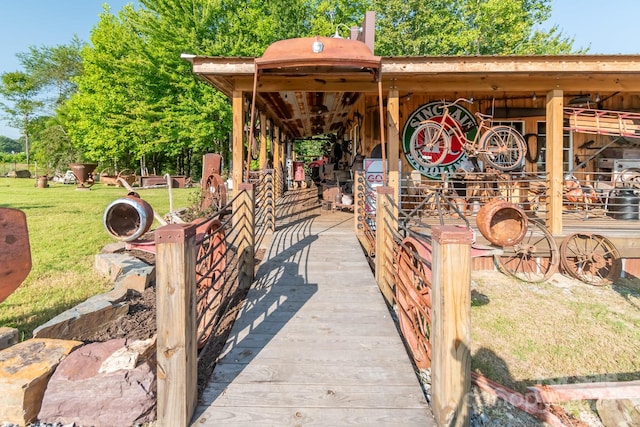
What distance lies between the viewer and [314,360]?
8.75 ft

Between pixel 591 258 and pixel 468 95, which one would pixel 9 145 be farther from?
pixel 591 258

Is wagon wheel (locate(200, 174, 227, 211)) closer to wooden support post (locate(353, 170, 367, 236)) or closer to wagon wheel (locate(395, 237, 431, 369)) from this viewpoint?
wooden support post (locate(353, 170, 367, 236))

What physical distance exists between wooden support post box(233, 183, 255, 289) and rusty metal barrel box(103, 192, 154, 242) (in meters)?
0.99

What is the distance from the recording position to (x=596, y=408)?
3086 mm

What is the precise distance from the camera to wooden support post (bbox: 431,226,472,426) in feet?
6.57

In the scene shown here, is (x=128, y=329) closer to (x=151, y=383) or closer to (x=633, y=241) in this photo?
(x=151, y=383)

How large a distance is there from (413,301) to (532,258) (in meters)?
3.84

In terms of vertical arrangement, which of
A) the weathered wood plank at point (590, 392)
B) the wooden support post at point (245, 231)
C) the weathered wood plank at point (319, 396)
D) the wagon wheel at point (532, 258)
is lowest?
the weathered wood plank at point (590, 392)

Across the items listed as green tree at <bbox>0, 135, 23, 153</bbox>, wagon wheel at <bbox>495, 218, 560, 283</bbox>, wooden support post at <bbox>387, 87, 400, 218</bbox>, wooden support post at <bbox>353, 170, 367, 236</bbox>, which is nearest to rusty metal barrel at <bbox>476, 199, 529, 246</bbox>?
wagon wheel at <bbox>495, 218, 560, 283</bbox>

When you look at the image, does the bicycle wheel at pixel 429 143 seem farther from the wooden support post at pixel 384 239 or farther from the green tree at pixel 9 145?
the green tree at pixel 9 145

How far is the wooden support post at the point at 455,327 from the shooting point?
2.00 meters

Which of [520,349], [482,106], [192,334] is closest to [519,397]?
[520,349]

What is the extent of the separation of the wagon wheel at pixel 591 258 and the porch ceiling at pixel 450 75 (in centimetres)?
250

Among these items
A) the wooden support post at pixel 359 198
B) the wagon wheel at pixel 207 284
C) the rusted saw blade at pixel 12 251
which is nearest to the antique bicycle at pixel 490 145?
the wooden support post at pixel 359 198
